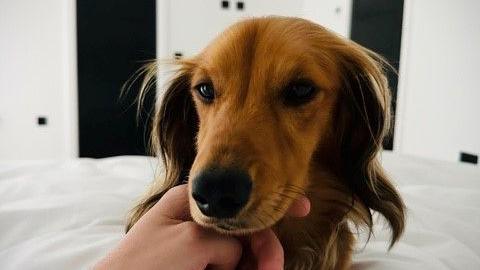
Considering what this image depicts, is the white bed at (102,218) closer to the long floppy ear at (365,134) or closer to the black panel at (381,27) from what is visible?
the long floppy ear at (365,134)

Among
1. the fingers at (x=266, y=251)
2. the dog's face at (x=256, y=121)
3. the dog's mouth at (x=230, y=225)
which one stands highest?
the dog's face at (x=256, y=121)

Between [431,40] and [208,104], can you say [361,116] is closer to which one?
[208,104]

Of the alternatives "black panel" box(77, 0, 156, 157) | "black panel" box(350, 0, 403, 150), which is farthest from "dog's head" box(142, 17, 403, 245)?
"black panel" box(77, 0, 156, 157)

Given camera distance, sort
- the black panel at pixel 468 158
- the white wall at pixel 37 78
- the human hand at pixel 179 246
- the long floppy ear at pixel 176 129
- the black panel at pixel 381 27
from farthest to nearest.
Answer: the white wall at pixel 37 78 < the black panel at pixel 381 27 < the black panel at pixel 468 158 < the long floppy ear at pixel 176 129 < the human hand at pixel 179 246

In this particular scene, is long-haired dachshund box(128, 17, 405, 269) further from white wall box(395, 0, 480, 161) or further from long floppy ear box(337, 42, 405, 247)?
white wall box(395, 0, 480, 161)

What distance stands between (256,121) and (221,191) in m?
0.21

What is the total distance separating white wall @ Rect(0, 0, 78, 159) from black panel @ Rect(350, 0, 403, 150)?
8.75 ft

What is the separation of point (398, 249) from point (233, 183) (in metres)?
0.56

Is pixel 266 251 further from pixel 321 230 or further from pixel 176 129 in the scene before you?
pixel 176 129

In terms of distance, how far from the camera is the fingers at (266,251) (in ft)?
2.20

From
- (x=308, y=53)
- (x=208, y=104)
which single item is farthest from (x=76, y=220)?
(x=308, y=53)

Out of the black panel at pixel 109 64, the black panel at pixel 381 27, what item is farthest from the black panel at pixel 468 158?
the black panel at pixel 109 64

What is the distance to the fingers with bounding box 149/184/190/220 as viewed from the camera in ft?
2.32

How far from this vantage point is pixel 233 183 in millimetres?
623
